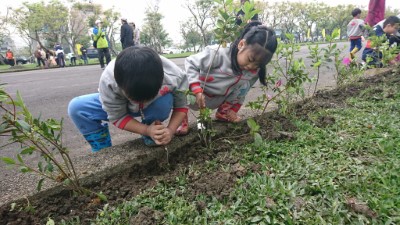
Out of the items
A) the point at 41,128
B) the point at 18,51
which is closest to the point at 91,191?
the point at 41,128

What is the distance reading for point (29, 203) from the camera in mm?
1255

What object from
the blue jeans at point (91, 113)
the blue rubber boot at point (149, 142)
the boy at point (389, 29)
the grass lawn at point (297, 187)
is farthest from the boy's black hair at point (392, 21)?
the blue rubber boot at point (149, 142)

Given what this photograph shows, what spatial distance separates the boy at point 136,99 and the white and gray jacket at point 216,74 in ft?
1.04

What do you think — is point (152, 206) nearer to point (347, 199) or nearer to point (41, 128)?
point (41, 128)

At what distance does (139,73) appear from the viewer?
129cm

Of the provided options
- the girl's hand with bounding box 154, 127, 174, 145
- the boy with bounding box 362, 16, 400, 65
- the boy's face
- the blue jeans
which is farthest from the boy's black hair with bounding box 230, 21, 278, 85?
the boy's face

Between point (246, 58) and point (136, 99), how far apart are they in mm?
887

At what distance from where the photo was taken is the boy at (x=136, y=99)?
1.32 meters

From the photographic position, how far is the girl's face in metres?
1.90

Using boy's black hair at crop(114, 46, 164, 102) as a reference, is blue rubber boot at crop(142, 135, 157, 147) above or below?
below

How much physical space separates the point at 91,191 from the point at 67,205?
0.39 ft

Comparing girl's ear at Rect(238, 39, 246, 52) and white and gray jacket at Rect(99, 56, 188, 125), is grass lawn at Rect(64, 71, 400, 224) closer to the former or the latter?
white and gray jacket at Rect(99, 56, 188, 125)

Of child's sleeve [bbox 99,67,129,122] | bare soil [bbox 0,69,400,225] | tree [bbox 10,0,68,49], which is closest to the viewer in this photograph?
bare soil [bbox 0,69,400,225]

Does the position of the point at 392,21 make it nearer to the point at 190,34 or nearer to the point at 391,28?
the point at 391,28
